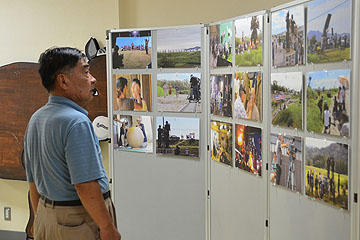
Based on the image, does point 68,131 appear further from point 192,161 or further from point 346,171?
point 192,161

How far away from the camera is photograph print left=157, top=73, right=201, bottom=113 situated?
3.99 meters

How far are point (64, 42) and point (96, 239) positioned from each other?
3.12 metres

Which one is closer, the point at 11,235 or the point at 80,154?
the point at 80,154

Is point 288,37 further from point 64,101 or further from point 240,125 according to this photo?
point 64,101

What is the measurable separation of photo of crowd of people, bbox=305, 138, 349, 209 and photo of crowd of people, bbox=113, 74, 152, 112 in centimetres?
166

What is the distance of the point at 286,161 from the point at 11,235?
3.47 m

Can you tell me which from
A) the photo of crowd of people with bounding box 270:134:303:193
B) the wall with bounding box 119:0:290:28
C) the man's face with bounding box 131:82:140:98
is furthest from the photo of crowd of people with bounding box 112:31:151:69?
the photo of crowd of people with bounding box 270:134:303:193

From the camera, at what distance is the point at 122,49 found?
14.0 feet

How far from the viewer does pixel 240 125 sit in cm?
353

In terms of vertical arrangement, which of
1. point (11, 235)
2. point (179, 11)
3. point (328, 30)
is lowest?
point (11, 235)

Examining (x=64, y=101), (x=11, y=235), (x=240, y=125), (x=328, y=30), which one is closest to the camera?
(x=64, y=101)

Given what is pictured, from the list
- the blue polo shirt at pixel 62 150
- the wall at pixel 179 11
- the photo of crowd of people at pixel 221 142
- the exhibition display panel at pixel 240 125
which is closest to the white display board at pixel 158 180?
the exhibition display panel at pixel 240 125

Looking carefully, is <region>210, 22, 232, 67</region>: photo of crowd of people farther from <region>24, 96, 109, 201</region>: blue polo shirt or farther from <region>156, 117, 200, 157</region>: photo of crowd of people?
<region>24, 96, 109, 201</region>: blue polo shirt

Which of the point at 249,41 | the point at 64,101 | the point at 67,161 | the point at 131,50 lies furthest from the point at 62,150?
the point at 131,50
